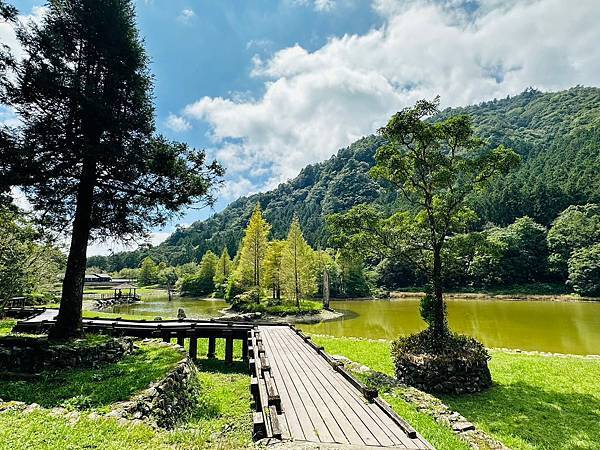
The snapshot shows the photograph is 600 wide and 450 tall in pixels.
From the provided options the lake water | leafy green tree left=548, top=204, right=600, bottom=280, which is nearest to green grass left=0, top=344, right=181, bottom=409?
the lake water

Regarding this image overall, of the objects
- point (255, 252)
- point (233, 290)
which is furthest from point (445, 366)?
point (233, 290)

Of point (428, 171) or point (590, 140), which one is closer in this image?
point (428, 171)

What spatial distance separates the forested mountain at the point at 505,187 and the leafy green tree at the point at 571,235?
8.85 meters

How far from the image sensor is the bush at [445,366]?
10.9m

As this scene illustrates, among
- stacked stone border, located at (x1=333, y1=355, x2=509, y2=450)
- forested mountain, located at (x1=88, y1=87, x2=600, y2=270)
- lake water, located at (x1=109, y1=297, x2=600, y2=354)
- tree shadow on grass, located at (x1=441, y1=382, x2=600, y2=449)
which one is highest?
forested mountain, located at (x1=88, y1=87, x2=600, y2=270)

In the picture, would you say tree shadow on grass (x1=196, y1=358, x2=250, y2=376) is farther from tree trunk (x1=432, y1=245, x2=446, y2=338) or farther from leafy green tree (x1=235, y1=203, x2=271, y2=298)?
leafy green tree (x1=235, y1=203, x2=271, y2=298)

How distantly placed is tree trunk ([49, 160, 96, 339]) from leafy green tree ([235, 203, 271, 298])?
95.8 feet

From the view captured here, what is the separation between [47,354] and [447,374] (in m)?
11.5

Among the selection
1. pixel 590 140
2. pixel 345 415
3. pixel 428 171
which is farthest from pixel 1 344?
pixel 590 140

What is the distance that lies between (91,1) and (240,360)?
1420 cm

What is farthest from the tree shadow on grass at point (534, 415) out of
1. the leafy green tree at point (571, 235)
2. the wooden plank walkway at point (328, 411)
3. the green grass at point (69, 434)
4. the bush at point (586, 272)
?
the leafy green tree at point (571, 235)

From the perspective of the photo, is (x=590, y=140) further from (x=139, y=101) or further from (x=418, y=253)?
(x=139, y=101)

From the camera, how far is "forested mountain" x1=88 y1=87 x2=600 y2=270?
70.4m

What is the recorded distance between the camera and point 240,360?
1475cm
